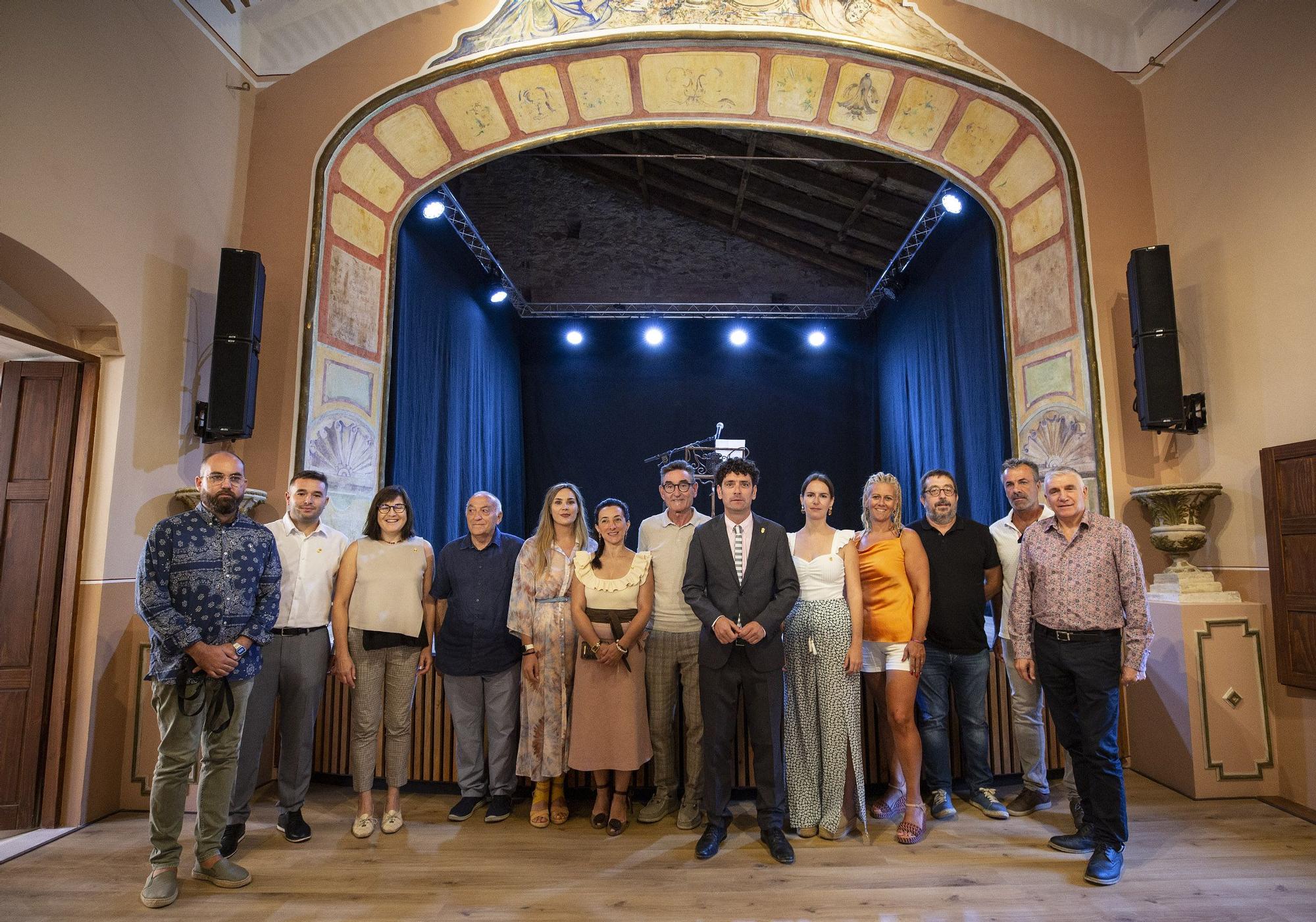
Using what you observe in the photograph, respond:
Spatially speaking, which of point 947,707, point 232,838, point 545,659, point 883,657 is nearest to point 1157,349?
point 947,707

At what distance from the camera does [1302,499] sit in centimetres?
327

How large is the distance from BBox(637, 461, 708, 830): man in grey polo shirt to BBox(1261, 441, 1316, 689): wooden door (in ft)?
8.68

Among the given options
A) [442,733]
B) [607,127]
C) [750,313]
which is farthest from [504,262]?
[442,733]

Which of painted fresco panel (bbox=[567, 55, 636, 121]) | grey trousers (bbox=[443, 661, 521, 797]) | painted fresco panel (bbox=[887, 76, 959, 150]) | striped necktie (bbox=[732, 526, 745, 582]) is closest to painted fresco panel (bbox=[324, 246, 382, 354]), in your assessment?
painted fresco panel (bbox=[567, 55, 636, 121])

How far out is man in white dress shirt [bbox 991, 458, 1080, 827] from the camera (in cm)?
316

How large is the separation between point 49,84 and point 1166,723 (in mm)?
5747

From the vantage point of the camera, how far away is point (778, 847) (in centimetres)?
268

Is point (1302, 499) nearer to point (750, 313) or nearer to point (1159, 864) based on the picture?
point (1159, 864)

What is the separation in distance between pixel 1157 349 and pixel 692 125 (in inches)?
125

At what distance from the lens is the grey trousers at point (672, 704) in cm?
303

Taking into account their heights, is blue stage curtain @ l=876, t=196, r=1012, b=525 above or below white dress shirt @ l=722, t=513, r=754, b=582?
above

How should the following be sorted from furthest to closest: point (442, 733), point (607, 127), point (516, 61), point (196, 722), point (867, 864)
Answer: point (607, 127), point (516, 61), point (442, 733), point (867, 864), point (196, 722)

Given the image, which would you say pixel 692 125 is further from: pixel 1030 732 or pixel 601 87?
pixel 1030 732

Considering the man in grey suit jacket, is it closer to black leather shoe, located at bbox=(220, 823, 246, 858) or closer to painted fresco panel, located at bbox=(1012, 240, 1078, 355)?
black leather shoe, located at bbox=(220, 823, 246, 858)
